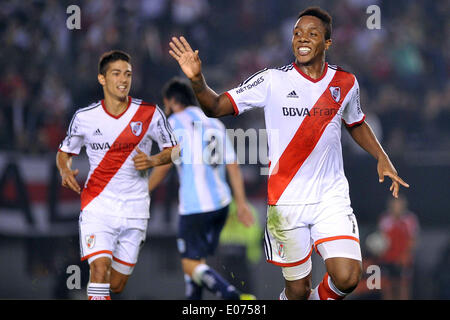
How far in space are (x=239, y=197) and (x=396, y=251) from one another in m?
2.85

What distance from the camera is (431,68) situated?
10461 millimetres

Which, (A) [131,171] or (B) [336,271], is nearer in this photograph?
(B) [336,271]

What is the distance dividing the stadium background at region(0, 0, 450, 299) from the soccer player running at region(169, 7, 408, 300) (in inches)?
126

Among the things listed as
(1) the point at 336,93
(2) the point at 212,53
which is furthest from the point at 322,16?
(2) the point at 212,53

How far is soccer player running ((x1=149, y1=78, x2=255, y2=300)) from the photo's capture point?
24.1ft

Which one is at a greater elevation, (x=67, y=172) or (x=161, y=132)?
(x=161, y=132)

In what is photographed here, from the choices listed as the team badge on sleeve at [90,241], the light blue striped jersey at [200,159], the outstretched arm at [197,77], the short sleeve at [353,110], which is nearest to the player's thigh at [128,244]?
the team badge on sleeve at [90,241]

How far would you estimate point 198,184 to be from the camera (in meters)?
7.45

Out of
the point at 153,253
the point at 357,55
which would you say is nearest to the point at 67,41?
the point at 153,253

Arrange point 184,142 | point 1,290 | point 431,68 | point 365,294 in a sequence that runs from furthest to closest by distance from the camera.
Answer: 1. point 431,68
2. point 365,294
3. point 1,290
4. point 184,142

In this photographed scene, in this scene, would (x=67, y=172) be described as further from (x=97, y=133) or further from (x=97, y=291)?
(x=97, y=291)

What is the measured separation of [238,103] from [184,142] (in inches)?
93.0

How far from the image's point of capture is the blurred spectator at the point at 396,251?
30.0ft
